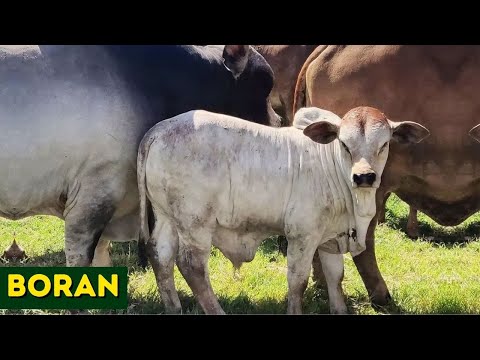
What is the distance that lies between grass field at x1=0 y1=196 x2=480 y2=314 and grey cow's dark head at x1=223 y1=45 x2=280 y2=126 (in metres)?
1.10

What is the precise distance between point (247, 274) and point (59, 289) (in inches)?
54.3

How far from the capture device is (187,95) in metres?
5.13

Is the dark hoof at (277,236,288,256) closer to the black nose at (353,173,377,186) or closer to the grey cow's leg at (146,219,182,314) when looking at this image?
the grey cow's leg at (146,219,182,314)

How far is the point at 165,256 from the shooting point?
491cm

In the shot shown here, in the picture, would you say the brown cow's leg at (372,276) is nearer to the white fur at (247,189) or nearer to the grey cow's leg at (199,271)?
the white fur at (247,189)

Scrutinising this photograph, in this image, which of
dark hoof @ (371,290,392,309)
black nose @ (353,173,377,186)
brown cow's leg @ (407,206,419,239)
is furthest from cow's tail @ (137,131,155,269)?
brown cow's leg @ (407,206,419,239)

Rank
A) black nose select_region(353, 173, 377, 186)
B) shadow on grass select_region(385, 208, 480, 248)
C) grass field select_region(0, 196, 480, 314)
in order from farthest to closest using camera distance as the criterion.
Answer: shadow on grass select_region(385, 208, 480, 248)
grass field select_region(0, 196, 480, 314)
black nose select_region(353, 173, 377, 186)

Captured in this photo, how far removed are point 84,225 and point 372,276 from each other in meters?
1.88

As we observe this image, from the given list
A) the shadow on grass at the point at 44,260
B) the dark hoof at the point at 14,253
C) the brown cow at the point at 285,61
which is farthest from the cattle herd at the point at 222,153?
the brown cow at the point at 285,61

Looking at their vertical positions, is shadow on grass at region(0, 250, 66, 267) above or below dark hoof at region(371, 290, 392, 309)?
above

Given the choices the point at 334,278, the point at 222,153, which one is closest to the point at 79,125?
the point at 222,153

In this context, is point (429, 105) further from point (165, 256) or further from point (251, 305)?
point (165, 256)

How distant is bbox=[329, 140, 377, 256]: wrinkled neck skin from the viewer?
15.1 feet

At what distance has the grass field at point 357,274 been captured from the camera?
5.17 meters
